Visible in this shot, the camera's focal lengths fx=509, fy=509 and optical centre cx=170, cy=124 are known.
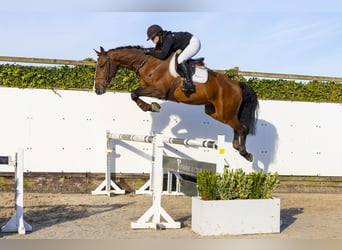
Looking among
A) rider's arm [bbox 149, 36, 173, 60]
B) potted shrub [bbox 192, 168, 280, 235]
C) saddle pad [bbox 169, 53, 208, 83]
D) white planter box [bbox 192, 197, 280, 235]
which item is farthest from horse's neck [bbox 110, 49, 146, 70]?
white planter box [bbox 192, 197, 280, 235]

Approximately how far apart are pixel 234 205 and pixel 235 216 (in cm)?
11

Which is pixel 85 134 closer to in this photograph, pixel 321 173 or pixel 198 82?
pixel 198 82

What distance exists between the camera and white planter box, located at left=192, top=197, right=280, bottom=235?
5125 millimetres

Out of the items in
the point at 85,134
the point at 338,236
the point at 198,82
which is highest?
the point at 198,82

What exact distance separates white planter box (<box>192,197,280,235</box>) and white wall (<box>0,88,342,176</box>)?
361 centimetres

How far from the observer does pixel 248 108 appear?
7723mm

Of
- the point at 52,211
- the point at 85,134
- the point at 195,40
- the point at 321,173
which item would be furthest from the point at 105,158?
the point at 321,173

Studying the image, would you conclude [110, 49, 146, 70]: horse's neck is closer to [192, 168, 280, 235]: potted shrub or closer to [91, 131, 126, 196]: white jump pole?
[91, 131, 126, 196]: white jump pole

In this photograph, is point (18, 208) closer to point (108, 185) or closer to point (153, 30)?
point (153, 30)

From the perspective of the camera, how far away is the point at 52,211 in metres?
6.46

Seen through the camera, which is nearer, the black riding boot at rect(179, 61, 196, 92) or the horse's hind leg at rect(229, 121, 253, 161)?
the black riding boot at rect(179, 61, 196, 92)

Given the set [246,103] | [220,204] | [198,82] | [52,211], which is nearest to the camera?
[220,204]

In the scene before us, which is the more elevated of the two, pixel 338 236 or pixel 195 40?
pixel 195 40

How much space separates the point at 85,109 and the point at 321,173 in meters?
4.67
